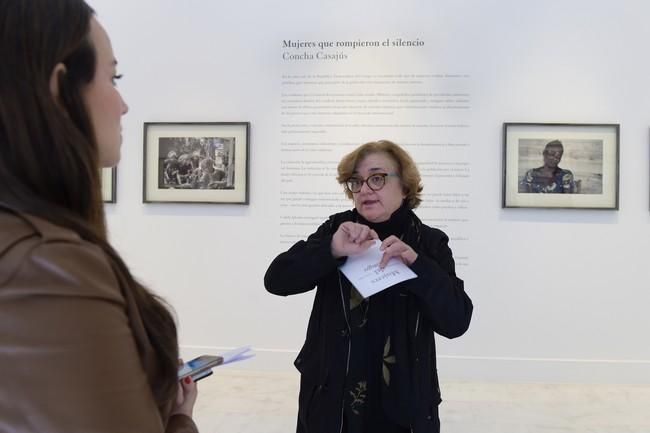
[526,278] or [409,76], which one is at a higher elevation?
[409,76]

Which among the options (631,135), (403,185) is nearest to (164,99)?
(403,185)

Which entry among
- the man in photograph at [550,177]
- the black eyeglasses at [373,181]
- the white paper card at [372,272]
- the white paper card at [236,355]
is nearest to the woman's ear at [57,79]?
the white paper card at [236,355]

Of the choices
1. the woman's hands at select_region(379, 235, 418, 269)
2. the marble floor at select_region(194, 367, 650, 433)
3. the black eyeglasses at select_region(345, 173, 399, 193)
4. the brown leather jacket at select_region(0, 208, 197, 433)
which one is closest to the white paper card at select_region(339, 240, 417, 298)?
the woman's hands at select_region(379, 235, 418, 269)

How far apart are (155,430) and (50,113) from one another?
0.46 m

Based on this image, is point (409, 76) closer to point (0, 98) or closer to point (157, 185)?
point (157, 185)

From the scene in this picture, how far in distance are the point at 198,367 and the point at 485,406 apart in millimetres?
3312

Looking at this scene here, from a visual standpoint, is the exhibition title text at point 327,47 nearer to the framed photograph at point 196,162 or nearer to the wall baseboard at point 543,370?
the framed photograph at point 196,162

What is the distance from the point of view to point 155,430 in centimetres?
70

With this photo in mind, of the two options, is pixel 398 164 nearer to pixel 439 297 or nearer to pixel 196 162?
pixel 439 297

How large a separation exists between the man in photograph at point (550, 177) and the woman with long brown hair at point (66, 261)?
13.0 ft

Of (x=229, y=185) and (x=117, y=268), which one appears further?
(x=229, y=185)

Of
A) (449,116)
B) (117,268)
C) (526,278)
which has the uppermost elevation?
(449,116)

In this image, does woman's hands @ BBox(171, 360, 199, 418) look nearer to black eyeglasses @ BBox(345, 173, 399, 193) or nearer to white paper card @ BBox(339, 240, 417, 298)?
white paper card @ BBox(339, 240, 417, 298)

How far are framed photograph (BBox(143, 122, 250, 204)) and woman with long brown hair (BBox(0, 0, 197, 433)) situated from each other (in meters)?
3.67
